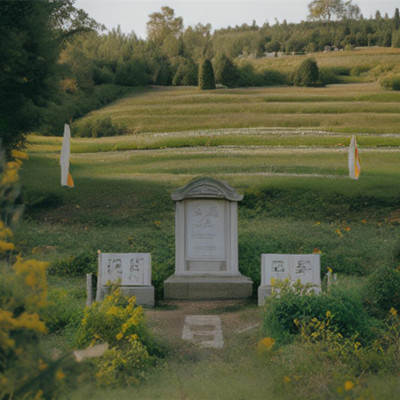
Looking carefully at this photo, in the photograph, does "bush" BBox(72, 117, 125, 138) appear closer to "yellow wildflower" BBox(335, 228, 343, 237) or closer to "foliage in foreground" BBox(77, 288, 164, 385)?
"yellow wildflower" BBox(335, 228, 343, 237)

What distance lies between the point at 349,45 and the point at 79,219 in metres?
76.8

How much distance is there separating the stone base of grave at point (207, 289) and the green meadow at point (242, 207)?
40 centimetres

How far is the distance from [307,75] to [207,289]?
154ft

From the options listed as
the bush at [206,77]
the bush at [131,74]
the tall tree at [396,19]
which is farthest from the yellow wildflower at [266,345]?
the tall tree at [396,19]

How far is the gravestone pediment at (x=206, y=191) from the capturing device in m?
13.6

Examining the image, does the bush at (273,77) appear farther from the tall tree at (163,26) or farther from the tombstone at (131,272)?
the tombstone at (131,272)

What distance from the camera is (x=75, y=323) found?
391 inches

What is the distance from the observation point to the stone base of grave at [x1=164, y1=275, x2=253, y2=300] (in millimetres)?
13289

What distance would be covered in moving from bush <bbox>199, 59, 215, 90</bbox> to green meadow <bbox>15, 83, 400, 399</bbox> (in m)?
10.4

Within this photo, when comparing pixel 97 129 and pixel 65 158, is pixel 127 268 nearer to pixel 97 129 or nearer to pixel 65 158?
pixel 65 158

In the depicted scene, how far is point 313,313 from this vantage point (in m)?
9.02

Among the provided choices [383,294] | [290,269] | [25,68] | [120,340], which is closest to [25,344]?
[120,340]

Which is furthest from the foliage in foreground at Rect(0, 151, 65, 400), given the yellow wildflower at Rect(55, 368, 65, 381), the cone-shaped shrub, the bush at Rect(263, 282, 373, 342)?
the cone-shaped shrub

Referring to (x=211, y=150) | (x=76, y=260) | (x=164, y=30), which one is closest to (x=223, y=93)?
(x=211, y=150)
